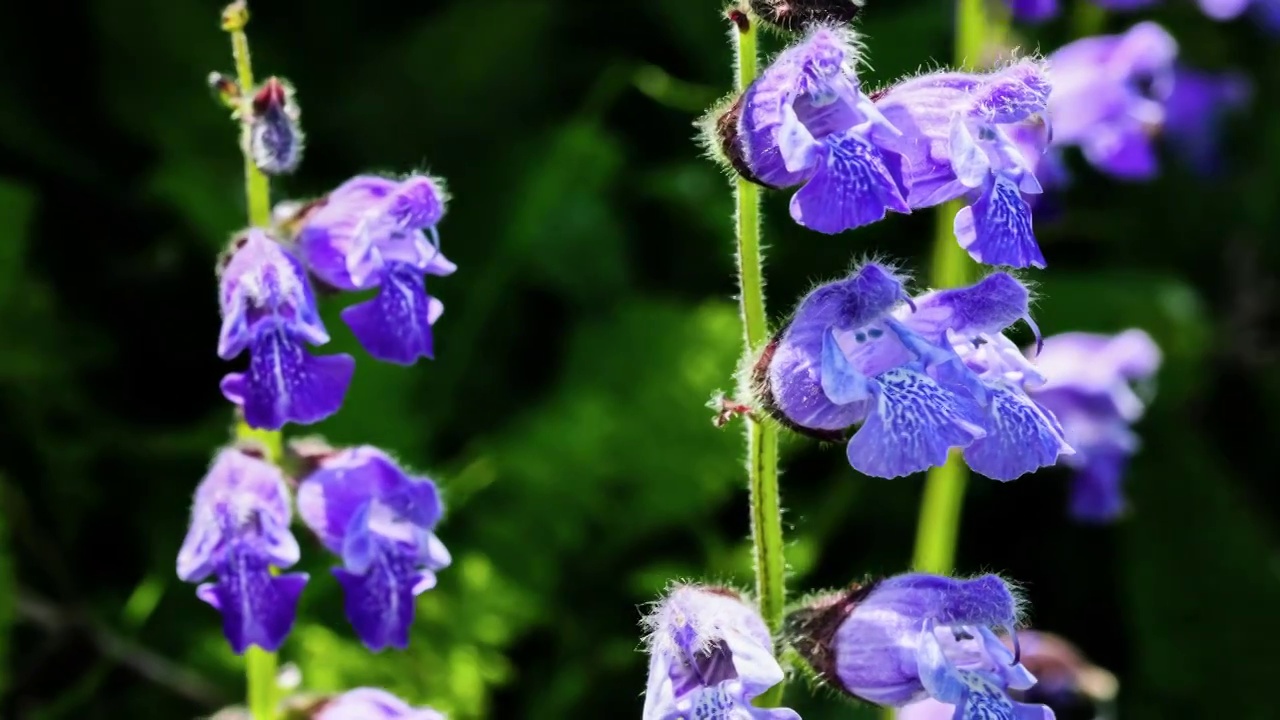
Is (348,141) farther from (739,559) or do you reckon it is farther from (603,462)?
(739,559)

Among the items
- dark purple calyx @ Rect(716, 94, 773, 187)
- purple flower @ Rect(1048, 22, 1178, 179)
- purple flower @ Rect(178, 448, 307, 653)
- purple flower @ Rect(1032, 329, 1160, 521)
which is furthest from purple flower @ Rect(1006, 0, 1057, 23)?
purple flower @ Rect(178, 448, 307, 653)

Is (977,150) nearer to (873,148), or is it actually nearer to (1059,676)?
(873,148)

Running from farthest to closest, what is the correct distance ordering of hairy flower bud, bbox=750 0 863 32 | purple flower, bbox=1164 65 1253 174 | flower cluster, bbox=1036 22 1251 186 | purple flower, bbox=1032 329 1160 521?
purple flower, bbox=1164 65 1253 174 < flower cluster, bbox=1036 22 1251 186 < purple flower, bbox=1032 329 1160 521 < hairy flower bud, bbox=750 0 863 32

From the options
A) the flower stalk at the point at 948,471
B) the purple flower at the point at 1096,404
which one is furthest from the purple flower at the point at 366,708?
the purple flower at the point at 1096,404

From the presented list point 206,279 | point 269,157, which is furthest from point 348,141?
point 269,157

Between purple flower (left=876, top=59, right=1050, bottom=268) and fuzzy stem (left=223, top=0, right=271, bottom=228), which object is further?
fuzzy stem (left=223, top=0, right=271, bottom=228)

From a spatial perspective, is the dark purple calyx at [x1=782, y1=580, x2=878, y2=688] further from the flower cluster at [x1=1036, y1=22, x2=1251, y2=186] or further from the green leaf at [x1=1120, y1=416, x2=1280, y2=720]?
the green leaf at [x1=1120, y1=416, x2=1280, y2=720]

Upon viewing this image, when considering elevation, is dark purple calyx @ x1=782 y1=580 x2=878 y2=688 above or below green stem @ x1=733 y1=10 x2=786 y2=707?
below
